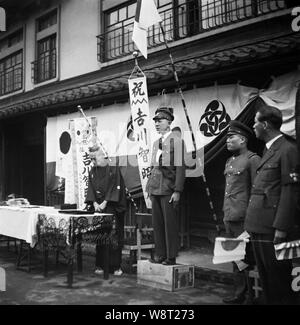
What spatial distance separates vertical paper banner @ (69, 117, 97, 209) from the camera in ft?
29.1

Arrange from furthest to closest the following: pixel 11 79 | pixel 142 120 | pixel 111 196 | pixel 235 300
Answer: pixel 11 79, pixel 142 120, pixel 111 196, pixel 235 300

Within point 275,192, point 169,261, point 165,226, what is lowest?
point 169,261

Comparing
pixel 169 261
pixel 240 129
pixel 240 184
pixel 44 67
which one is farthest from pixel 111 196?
pixel 44 67

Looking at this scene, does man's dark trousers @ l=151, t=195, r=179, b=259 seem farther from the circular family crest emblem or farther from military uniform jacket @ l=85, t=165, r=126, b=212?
the circular family crest emblem

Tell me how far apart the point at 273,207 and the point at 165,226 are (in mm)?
2170

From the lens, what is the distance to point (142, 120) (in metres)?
7.15

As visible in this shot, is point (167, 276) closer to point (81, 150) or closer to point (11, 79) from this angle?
point (81, 150)

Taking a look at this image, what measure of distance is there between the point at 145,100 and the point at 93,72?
4.41 m

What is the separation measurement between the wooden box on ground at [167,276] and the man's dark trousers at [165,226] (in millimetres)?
193

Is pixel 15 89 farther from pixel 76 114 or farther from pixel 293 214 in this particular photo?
pixel 293 214

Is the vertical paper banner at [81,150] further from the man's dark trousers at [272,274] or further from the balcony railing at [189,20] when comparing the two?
the man's dark trousers at [272,274]

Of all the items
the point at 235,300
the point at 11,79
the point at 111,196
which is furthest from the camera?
the point at 11,79

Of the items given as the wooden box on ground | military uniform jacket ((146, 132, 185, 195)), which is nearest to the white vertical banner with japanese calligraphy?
military uniform jacket ((146, 132, 185, 195))

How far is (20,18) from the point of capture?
13680mm
